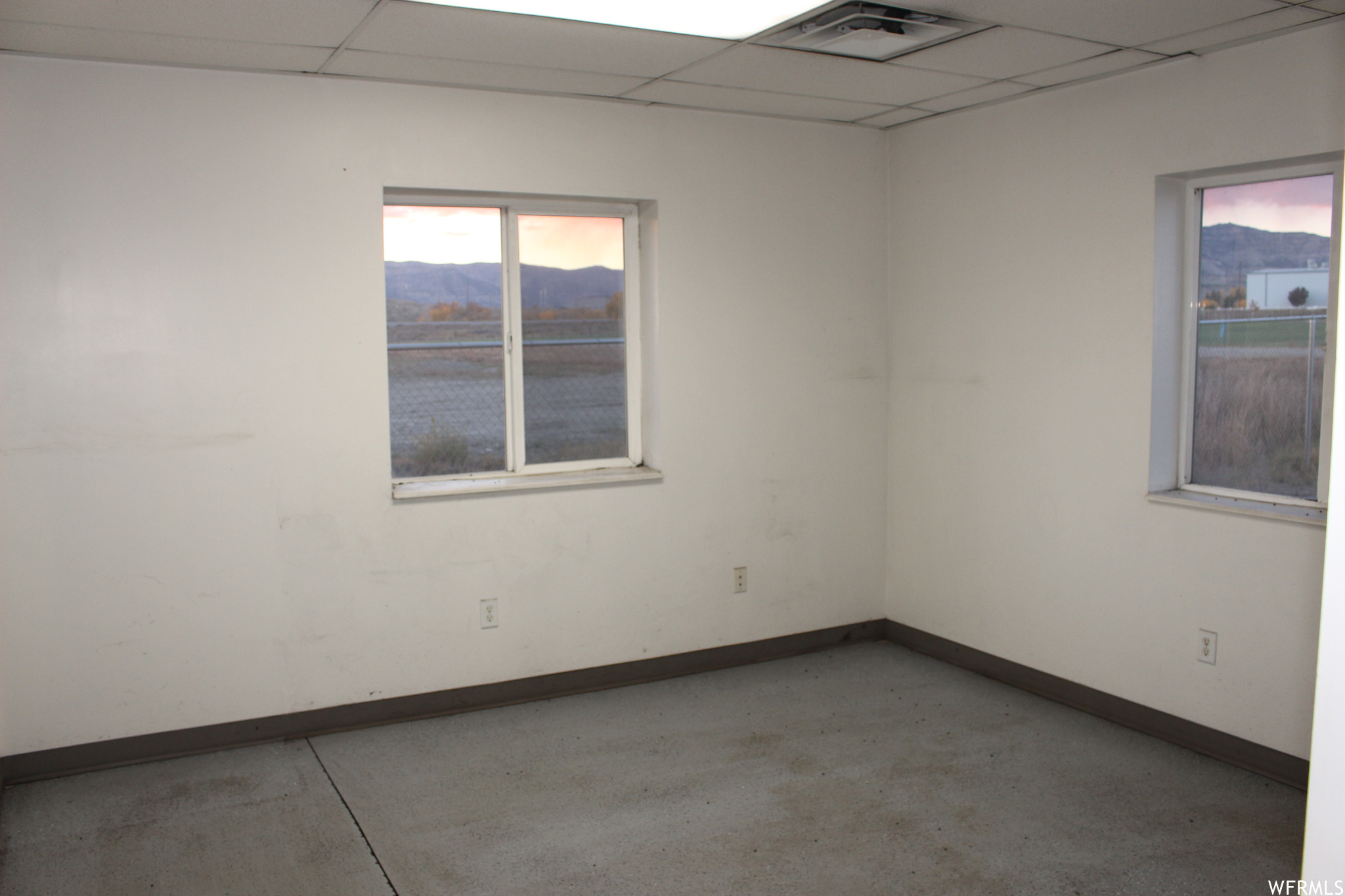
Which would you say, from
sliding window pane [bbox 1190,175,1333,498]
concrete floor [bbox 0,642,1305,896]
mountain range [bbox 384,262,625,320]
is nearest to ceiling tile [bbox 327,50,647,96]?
mountain range [bbox 384,262,625,320]

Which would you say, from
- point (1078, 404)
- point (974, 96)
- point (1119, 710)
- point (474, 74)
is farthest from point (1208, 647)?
point (474, 74)

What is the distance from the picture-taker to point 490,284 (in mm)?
4102

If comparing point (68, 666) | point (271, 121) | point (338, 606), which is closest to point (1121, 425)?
point (338, 606)

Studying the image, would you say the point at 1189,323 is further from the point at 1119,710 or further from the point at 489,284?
the point at 489,284

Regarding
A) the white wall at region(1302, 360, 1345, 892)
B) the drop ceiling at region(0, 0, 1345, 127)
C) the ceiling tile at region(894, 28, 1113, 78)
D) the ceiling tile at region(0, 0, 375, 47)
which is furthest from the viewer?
the ceiling tile at region(894, 28, 1113, 78)

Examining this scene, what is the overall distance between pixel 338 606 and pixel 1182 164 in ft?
11.3

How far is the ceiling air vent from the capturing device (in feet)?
9.30

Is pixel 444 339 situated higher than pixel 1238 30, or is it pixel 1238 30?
pixel 1238 30

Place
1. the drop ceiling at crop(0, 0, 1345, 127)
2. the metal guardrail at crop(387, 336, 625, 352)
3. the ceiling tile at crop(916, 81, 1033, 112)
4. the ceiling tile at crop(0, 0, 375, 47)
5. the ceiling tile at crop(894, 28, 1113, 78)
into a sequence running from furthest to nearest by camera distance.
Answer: the metal guardrail at crop(387, 336, 625, 352), the ceiling tile at crop(916, 81, 1033, 112), the ceiling tile at crop(894, 28, 1113, 78), the drop ceiling at crop(0, 0, 1345, 127), the ceiling tile at crop(0, 0, 375, 47)

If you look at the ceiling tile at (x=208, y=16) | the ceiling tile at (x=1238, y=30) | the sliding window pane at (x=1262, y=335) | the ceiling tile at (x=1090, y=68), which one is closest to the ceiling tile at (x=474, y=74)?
the ceiling tile at (x=208, y=16)

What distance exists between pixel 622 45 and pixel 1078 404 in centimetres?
220

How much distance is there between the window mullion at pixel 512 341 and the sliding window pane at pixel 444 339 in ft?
0.09

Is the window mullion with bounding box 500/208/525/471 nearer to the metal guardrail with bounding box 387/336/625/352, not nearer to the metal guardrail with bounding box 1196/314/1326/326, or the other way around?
the metal guardrail with bounding box 387/336/625/352

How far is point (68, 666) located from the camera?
3.34 m
